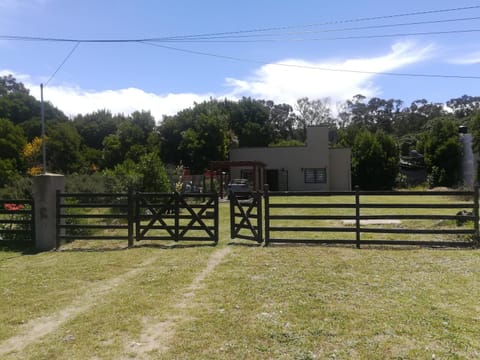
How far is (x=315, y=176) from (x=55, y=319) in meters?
33.8

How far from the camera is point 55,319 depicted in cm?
505

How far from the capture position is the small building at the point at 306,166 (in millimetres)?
37125

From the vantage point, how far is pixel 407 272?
6.89 meters

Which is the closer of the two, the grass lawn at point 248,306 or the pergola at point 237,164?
the grass lawn at point 248,306

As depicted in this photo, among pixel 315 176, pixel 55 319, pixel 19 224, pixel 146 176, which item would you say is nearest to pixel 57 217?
pixel 19 224

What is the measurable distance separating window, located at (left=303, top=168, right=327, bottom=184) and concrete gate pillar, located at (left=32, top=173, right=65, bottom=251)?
28907mm

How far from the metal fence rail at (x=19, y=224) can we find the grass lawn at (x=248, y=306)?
2315 mm

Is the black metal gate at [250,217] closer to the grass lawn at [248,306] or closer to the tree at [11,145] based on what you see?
the grass lawn at [248,306]

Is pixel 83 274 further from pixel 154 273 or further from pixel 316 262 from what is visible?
pixel 316 262

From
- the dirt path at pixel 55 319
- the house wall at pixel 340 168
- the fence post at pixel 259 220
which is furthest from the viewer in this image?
the house wall at pixel 340 168

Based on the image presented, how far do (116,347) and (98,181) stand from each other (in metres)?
18.1

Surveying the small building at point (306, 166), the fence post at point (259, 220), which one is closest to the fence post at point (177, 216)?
the fence post at point (259, 220)

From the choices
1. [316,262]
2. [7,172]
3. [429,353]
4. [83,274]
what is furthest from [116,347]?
[7,172]

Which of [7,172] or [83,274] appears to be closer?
[83,274]
